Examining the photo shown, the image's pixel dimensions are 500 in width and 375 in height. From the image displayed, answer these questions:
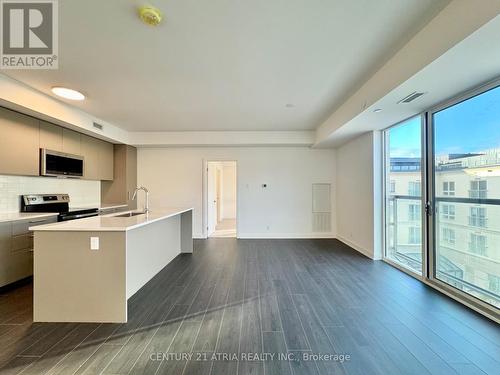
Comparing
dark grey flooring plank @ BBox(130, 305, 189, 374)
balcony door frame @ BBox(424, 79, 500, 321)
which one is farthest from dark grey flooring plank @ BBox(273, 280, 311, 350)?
balcony door frame @ BBox(424, 79, 500, 321)

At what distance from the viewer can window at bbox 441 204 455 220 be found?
2.87 metres

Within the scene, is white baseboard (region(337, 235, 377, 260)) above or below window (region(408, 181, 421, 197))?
below

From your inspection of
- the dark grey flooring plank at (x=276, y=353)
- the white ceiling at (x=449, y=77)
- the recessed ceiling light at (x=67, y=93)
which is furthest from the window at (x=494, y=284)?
the recessed ceiling light at (x=67, y=93)

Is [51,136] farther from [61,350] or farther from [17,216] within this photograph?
[61,350]

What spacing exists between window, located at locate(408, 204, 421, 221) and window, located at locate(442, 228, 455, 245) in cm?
47

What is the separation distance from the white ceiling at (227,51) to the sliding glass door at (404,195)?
121cm

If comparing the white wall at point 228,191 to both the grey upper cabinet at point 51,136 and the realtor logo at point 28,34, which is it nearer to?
the grey upper cabinet at point 51,136

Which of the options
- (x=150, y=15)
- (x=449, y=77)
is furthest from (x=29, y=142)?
(x=449, y=77)

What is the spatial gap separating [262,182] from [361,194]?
2382 millimetres

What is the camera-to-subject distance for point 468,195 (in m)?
2.64

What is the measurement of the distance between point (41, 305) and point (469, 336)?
13.0 feet

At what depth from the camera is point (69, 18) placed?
6.36ft

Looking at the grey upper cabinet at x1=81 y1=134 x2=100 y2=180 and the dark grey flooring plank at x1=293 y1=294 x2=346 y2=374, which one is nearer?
the dark grey flooring plank at x1=293 y1=294 x2=346 y2=374

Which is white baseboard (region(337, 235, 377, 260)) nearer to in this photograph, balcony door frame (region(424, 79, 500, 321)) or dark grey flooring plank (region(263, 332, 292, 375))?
balcony door frame (region(424, 79, 500, 321))
